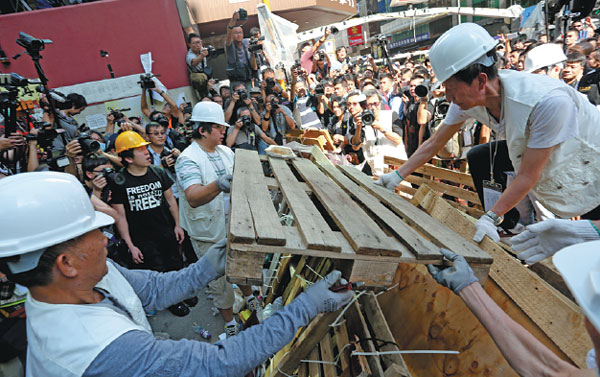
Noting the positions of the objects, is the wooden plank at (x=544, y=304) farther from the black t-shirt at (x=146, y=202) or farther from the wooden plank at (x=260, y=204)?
the black t-shirt at (x=146, y=202)

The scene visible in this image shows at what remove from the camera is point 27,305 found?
1.48m

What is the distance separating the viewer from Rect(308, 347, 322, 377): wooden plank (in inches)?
73.7

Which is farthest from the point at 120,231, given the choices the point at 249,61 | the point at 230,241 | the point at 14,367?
the point at 249,61

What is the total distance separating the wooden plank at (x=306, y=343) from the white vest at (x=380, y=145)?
12.5 feet

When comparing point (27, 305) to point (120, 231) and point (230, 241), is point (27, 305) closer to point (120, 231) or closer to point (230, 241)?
point (230, 241)

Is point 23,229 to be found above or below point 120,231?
above

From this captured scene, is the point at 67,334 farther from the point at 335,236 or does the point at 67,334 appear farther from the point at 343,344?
the point at 343,344

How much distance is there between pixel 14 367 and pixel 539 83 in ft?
15.1

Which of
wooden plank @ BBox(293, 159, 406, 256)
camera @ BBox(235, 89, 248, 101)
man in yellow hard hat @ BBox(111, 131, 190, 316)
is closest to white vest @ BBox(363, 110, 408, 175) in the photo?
camera @ BBox(235, 89, 248, 101)

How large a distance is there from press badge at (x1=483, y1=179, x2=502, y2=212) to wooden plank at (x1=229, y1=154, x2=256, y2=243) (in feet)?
Result: 7.66

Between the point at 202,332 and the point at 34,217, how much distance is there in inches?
119

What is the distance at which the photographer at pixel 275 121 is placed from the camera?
6.95 metres

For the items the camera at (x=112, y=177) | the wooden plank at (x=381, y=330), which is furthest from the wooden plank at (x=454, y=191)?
the camera at (x=112, y=177)

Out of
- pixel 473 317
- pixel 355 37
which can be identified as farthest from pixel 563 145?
pixel 355 37
